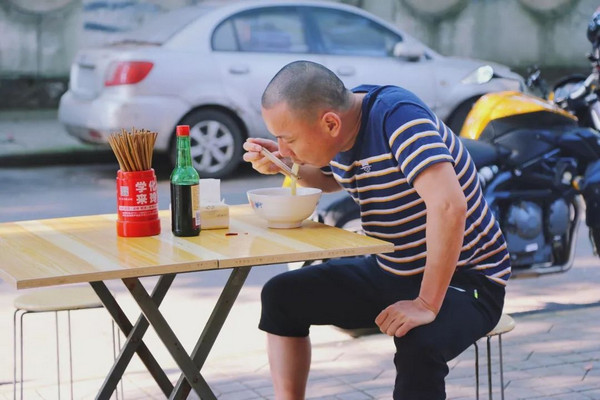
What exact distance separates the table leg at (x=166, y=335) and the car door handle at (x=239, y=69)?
7035mm

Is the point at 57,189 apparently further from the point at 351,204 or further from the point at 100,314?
the point at 351,204

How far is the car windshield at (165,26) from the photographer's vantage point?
9898mm

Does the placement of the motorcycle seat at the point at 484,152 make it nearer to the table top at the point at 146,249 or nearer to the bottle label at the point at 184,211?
the table top at the point at 146,249

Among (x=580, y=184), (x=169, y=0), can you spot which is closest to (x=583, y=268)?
(x=580, y=184)

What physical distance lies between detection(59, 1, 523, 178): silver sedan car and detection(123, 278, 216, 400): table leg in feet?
21.7

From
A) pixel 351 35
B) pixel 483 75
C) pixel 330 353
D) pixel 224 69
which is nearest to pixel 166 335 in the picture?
pixel 330 353

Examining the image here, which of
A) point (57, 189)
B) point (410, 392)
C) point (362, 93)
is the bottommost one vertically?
point (57, 189)

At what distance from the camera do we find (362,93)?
3.23 metres

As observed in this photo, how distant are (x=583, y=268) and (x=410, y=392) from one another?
380 cm

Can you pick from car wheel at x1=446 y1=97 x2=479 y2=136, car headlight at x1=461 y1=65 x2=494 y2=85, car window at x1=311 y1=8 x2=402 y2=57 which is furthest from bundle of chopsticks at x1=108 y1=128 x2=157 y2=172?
car wheel at x1=446 y1=97 x2=479 y2=136

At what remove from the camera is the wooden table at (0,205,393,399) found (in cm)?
271

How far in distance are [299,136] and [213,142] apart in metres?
6.88

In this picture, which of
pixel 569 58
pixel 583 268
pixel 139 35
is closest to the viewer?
pixel 583 268

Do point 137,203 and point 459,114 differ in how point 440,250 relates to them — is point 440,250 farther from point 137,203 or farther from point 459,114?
point 459,114
